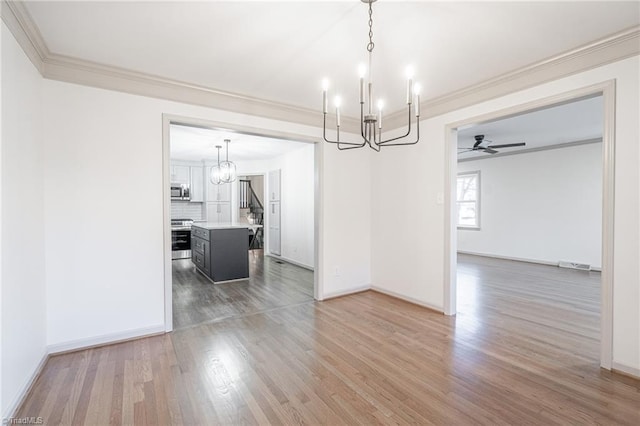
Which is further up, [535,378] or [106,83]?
[106,83]

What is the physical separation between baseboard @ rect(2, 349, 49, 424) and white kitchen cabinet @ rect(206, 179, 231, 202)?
5880 millimetres

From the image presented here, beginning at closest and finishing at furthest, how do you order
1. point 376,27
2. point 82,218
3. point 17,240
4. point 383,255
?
1. point 17,240
2. point 376,27
3. point 82,218
4. point 383,255

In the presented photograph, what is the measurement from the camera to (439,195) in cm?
360

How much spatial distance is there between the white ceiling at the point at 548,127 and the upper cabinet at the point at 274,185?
160 inches

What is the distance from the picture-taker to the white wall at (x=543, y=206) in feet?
19.8

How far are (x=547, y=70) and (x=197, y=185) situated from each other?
24.7 feet

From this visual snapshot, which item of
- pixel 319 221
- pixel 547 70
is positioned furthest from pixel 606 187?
pixel 319 221

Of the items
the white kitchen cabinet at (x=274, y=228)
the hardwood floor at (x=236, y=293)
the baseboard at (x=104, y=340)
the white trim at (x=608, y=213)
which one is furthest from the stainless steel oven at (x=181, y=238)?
the white trim at (x=608, y=213)

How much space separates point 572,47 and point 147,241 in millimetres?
4122

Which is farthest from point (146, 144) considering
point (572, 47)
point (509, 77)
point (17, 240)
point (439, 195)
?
point (572, 47)

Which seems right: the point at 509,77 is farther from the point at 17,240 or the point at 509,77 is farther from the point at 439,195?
the point at 17,240

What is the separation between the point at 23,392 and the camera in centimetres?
196

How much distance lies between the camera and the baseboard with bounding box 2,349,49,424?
1760 millimetres

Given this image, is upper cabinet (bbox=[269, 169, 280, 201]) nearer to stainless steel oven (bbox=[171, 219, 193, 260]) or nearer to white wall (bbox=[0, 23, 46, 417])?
stainless steel oven (bbox=[171, 219, 193, 260])
